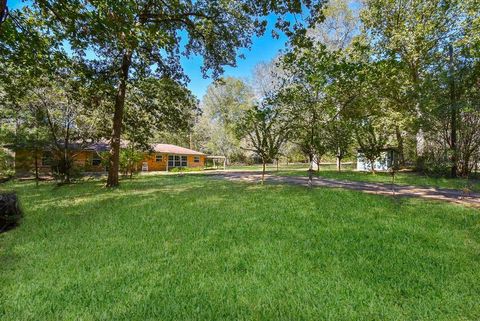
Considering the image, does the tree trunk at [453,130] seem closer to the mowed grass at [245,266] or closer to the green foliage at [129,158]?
the mowed grass at [245,266]

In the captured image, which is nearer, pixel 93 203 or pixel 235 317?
pixel 235 317

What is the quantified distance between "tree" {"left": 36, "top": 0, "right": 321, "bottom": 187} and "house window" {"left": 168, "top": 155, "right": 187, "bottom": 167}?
781 inches

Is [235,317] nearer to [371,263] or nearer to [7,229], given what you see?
[371,263]

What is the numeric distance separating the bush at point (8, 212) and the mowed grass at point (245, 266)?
29 centimetres

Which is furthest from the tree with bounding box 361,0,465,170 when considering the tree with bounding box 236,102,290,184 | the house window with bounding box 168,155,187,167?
the house window with bounding box 168,155,187,167

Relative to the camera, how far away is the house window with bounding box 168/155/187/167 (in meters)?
32.7

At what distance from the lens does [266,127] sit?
1219 centimetres

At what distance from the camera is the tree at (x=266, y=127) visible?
444 inches

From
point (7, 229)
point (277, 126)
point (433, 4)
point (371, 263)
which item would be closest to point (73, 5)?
point (7, 229)

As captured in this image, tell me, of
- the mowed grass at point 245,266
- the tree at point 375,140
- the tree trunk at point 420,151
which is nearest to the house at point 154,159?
the tree at point 375,140

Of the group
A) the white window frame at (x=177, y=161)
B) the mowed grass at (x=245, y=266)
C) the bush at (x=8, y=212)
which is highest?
the white window frame at (x=177, y=161)

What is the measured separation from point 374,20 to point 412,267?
20.9 m

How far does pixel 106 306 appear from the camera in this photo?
2.43 meters

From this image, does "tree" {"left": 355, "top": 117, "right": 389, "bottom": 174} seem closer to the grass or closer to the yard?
the yard
